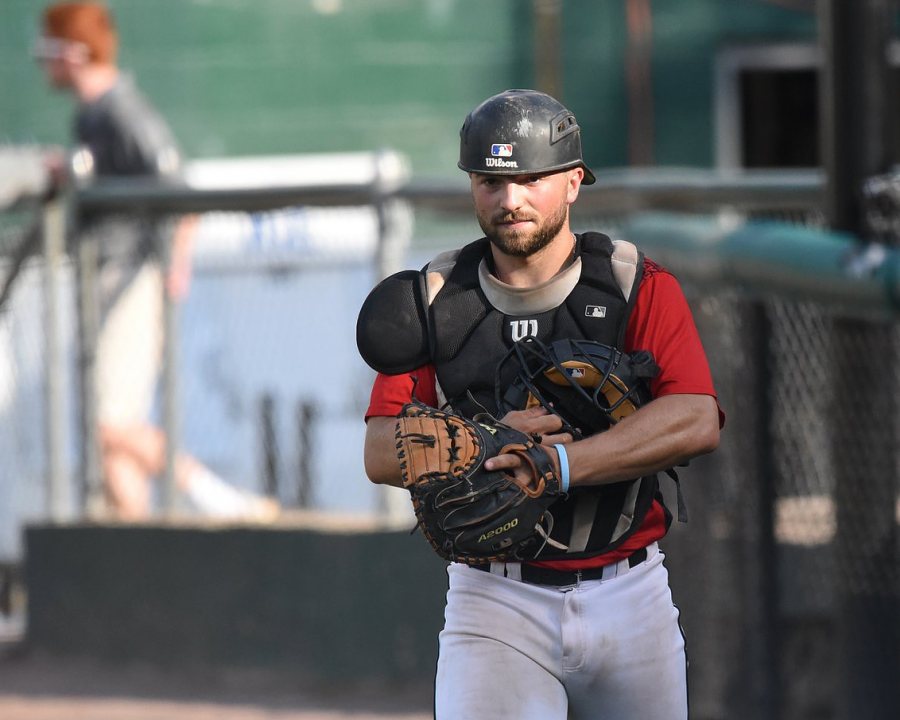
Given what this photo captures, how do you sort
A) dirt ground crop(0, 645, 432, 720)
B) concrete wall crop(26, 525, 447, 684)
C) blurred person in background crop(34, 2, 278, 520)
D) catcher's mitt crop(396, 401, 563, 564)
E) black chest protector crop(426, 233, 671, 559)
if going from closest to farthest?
1. catcher's mitt crop(396, 401, 563, 564)
2. black chest protector crop(426, 233, 671, 559)
3. dirt ground crop(0, 645, 432, 720)
4. concrete wall crop(26, 525, 447, 684)
5. blurred person in background crop(34, 2, 278, 520)

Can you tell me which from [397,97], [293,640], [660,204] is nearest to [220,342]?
[293,640]

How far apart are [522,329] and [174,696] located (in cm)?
393

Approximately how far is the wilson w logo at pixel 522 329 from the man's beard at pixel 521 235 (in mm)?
133

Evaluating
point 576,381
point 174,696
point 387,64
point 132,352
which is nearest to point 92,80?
point 132,352

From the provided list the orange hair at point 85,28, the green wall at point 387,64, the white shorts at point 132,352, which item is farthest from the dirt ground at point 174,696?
the green wall at point 387,64

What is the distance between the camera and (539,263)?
3.49m

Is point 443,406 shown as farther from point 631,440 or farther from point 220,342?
point 220,342

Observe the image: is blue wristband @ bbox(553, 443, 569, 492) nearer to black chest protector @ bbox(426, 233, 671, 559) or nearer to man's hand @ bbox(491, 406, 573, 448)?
man's hand @ bbox(491, 406, 573, 448)

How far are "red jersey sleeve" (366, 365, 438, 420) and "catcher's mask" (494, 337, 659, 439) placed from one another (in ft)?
0.56

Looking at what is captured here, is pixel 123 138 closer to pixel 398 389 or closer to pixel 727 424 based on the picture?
pixel 727 424

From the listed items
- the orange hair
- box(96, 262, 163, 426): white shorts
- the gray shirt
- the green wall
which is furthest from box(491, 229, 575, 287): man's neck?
the green wall

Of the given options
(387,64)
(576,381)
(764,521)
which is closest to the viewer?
(576,381)

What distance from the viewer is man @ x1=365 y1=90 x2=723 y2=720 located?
11.1 feet

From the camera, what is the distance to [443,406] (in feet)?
11.7
